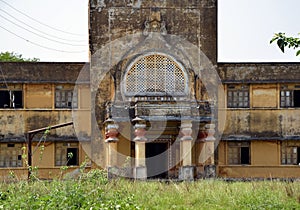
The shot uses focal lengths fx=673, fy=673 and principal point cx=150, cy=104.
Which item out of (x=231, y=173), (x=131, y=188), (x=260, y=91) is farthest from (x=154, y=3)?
(x=131, y=188)

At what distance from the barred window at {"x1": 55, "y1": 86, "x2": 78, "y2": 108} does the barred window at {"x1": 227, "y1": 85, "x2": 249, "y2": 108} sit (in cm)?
645

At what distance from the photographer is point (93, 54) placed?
1055 inches

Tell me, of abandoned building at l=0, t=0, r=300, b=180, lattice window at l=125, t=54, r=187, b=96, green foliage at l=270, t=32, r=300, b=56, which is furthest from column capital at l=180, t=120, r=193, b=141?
green foliage at l=270, t=32, r=300, b=56

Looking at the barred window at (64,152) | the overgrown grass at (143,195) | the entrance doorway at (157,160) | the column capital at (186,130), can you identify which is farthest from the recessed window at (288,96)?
the overgrown grass at (143,195)

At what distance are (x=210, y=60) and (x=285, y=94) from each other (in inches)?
143

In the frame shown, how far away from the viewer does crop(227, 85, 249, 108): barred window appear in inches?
1114

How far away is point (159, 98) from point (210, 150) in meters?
2.87

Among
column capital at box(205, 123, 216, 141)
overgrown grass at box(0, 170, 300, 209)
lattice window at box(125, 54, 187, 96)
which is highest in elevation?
lattice window at box(125, 54, 187, 96)

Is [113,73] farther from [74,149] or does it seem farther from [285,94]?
[285,94]

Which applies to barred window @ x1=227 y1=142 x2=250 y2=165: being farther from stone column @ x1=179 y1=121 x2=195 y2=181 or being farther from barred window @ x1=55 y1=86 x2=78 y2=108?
barred window @ x1=55 y1=86 x2=78 y2=108

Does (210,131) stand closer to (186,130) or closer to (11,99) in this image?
(186,130)

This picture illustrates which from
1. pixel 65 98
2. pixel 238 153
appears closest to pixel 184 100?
pixel 238 153

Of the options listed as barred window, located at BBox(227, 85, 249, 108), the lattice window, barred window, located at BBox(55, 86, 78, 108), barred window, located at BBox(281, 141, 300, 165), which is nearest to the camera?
the lattice window

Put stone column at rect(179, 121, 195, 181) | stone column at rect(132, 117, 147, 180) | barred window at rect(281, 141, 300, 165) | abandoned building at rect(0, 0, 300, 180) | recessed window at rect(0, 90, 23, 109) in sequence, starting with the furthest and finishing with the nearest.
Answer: barred window at rect(281, 141, 300, 165) < recessed window at rect(0, 90, 23, 109) < abandoned building at rect(0, 0, 300, 180) < stone column at rect(179, 121, 195, 181) < stone column at rect(132, 117, 147, 180)
